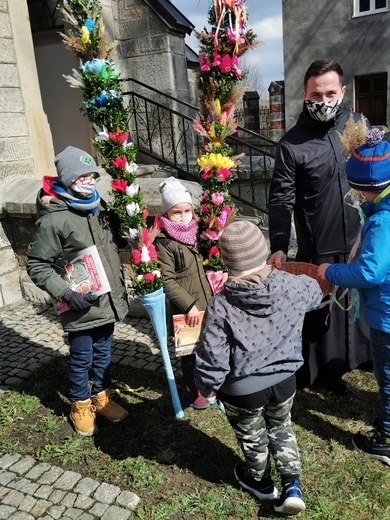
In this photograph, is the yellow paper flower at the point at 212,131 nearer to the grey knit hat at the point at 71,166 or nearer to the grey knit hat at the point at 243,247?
the grey knit hat at the point at 71,166

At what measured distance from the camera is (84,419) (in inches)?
119

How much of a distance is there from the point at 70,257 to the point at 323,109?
1752 millimetres

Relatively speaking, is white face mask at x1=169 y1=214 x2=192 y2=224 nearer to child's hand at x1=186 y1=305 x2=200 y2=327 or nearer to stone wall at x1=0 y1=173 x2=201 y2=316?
child's hand at x1=186 y1=305 x2=200 y2=327

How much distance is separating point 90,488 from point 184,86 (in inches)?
262

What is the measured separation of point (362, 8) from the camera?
14.0 m

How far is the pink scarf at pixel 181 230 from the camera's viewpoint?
9.44 ft

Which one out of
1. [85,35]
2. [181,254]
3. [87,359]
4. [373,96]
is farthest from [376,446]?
[373,96]

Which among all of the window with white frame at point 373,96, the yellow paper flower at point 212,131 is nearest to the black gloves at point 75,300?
the yellow paper flower at point 212,131

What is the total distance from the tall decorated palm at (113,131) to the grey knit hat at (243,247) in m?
0.96

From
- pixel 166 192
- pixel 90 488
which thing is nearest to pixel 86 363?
pixel 90 488

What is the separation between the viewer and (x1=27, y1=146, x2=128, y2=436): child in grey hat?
270 cm

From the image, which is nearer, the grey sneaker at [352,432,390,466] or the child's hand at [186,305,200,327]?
the grey sneaker at [352,432,390,466]

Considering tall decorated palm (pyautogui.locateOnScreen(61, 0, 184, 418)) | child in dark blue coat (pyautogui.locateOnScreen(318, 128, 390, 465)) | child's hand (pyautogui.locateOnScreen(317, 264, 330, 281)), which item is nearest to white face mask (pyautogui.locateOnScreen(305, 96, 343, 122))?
child in dark blue coat (pyautogui.locateOnScreen(318, 128, 390, 465))

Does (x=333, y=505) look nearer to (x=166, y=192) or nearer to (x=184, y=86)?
(x=166, y=192)
